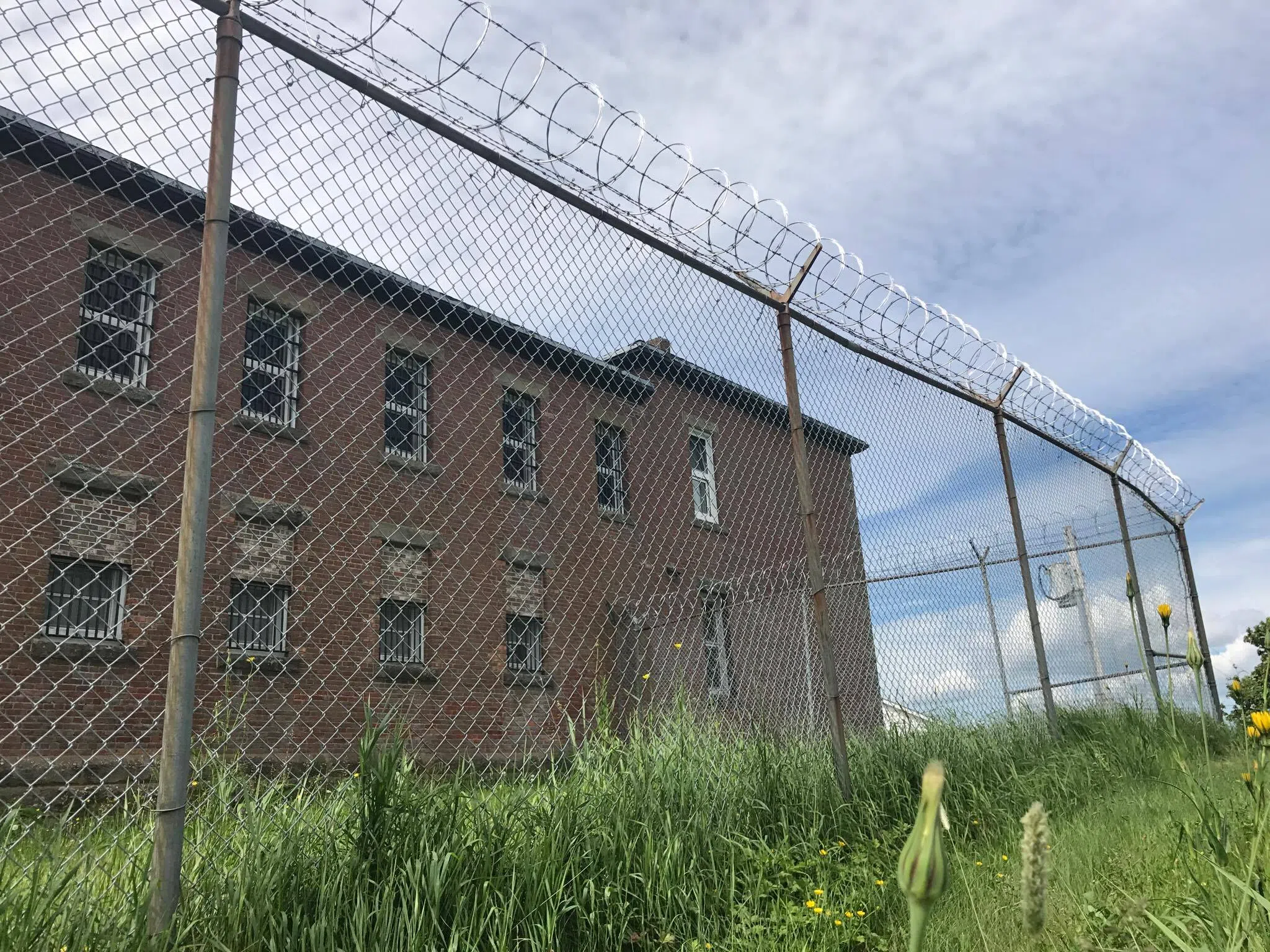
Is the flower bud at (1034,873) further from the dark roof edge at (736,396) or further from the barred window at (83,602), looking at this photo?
the barred window at (83,602)

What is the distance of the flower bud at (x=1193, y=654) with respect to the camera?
223 centimetres

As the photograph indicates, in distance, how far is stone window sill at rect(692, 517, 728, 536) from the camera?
826cm

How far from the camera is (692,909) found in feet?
10.6

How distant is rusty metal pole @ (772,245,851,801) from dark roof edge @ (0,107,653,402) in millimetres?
993

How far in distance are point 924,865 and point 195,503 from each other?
Result: 234cm

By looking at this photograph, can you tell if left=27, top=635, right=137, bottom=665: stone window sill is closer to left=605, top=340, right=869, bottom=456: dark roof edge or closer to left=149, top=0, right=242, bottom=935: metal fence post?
left=605, top=340, right=869, bottom=456: dark roof edge

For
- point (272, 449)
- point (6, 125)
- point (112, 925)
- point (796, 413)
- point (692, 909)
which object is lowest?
point (692, 909)

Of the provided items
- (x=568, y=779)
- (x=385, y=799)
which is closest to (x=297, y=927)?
(x=385, y=799)

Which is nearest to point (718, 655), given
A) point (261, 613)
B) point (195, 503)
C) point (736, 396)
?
point (736, 396)

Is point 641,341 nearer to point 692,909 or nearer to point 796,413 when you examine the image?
point 796,413

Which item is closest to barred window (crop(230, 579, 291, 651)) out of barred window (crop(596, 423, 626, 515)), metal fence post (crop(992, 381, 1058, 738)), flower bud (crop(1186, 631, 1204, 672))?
barred window (crop(596, 423, 626, 515))

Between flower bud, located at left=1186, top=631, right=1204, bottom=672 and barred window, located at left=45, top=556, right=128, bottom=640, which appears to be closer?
flower bud, located at left=1186, top=631, right=1204, bottom=672

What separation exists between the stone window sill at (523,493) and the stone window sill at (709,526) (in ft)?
4.70

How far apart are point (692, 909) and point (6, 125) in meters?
3.93
